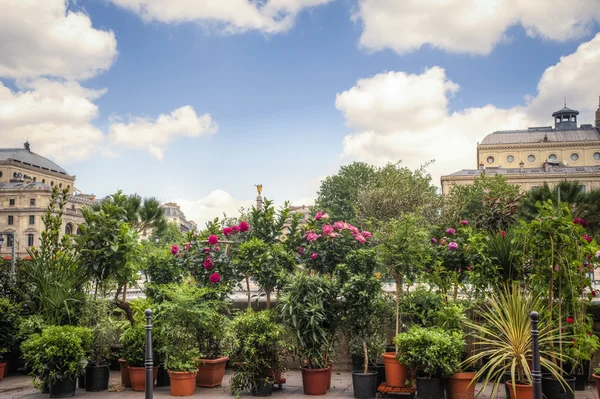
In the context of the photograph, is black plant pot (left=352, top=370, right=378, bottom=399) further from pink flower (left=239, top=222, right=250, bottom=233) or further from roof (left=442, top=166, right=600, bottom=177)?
roof (left=442, top=166, right=600, bottom=177)

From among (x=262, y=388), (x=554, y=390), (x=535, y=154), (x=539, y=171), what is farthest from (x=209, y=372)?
(x=535, y=154)

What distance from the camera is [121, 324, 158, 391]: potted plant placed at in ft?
29.4

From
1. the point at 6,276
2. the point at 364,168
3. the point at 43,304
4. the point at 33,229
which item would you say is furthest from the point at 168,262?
the point at 33,229

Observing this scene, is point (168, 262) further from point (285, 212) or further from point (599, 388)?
point (599, 388)

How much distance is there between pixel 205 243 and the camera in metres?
10.8

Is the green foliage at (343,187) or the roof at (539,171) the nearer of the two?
the green foliage at (343,187)

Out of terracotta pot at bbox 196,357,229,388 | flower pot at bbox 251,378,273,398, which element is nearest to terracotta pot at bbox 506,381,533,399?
flower pot at bbox 251,378,273,398

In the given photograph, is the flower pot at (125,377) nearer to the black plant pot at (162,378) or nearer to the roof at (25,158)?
the black plant pot at (162,378)

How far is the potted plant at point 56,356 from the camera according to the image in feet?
27.5

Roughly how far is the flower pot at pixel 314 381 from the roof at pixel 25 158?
5233 inches

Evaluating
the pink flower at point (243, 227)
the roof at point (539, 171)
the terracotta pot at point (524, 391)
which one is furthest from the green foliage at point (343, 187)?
the terracotta pot at point (524, 391)

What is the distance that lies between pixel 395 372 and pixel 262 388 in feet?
6.49

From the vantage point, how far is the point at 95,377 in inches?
358

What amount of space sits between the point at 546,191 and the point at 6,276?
1619 cm
